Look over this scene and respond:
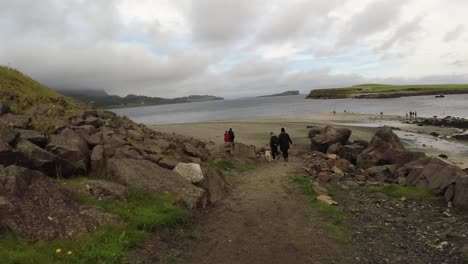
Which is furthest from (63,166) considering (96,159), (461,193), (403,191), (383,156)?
(383,156)

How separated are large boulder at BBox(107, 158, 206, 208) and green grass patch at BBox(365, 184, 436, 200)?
8667 mm

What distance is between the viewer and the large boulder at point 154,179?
1355 cm

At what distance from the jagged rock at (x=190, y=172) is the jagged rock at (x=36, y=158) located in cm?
501

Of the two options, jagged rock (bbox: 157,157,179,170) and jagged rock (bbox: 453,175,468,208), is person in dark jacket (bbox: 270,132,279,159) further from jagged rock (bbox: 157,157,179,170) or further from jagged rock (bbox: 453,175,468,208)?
jagged rock (bbox: 453,175,468,208)

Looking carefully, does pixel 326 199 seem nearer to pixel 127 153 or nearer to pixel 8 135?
pixel 127 153

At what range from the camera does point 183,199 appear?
1336 cm

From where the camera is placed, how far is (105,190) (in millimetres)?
12062

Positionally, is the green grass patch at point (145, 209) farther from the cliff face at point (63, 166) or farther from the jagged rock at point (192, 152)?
the jagged rock at point (192, 152)

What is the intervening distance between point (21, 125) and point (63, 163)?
318 cm

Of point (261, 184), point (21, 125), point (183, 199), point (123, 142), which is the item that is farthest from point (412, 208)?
point (21, 125)

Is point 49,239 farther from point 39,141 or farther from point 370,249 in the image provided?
point 370,249

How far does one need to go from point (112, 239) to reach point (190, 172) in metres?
6.39

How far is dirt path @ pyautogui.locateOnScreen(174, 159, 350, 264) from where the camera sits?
1016 centimetres

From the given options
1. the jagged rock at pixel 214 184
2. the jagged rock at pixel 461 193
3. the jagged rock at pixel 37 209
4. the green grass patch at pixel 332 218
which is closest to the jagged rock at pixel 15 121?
the jagged rock at pixel 37 209
